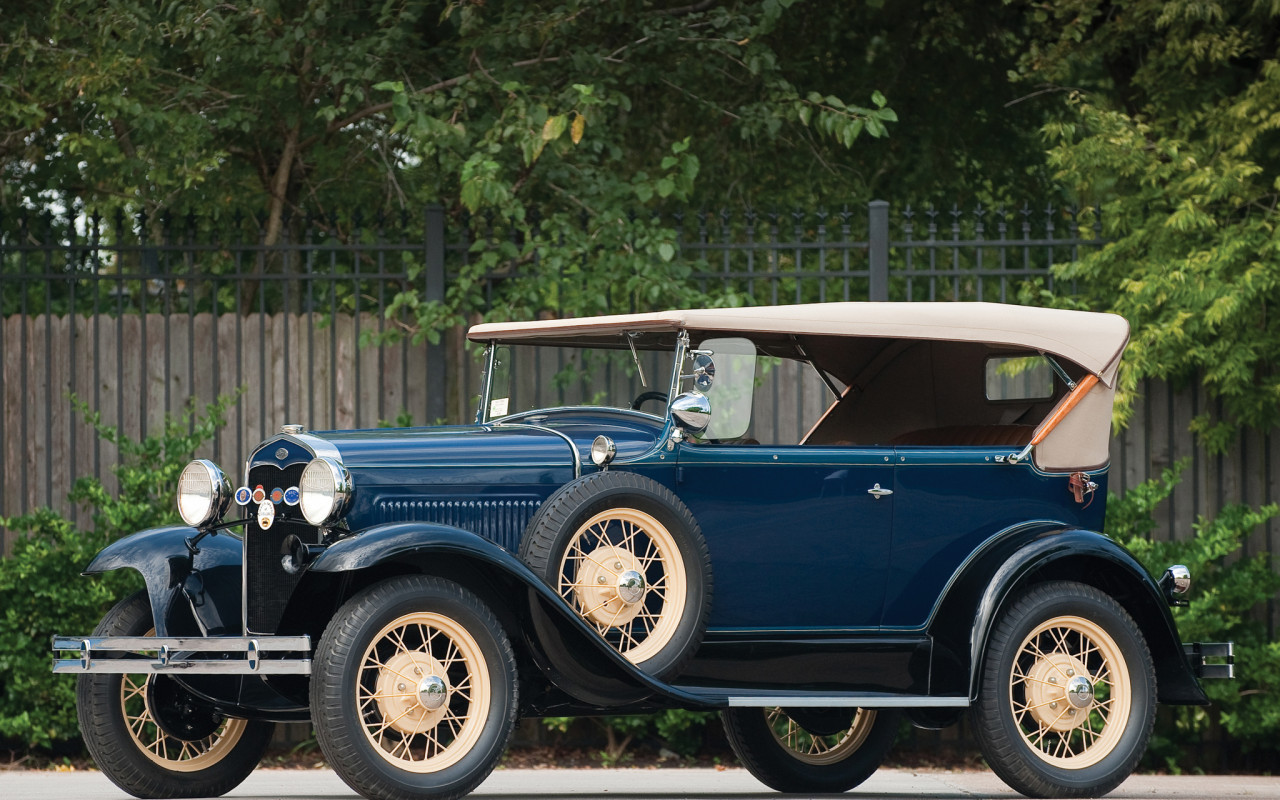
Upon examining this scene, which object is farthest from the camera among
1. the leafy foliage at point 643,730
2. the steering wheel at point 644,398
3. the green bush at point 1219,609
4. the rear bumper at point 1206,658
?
the leafy foliage at point 643,730

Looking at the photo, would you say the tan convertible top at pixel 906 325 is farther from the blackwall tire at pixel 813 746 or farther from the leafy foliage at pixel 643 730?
the leafy foliage at pixel 643 730

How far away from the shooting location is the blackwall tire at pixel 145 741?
529cm

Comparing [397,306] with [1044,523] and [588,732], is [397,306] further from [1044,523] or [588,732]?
[1044,523]

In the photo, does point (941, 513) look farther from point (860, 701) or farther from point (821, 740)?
point (821, 740)

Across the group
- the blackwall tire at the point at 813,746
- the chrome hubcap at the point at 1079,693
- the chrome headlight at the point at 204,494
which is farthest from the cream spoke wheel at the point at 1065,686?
the chrome headlight at the point at 204,494

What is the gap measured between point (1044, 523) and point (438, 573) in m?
2.37

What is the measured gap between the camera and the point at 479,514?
5.28m

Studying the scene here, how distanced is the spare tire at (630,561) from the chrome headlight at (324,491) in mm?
601

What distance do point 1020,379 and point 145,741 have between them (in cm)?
459

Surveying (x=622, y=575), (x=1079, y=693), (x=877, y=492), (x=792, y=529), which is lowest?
(x=1079, y=693)

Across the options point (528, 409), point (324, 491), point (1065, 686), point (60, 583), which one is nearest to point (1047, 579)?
point (1065, 686)

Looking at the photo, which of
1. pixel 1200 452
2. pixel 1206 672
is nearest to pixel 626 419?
pixel 1206 672

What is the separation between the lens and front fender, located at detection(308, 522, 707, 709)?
466cm

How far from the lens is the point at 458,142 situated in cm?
833
